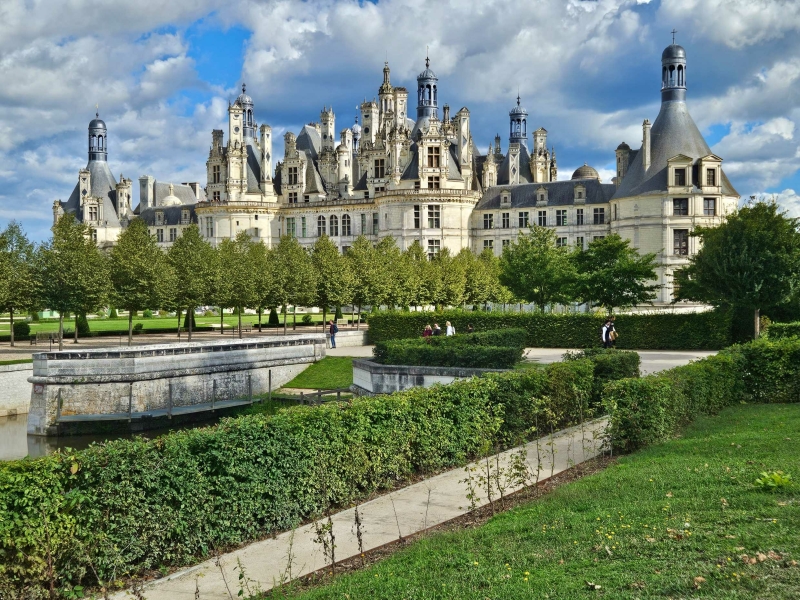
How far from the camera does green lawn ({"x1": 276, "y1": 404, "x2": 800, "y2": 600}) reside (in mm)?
7684

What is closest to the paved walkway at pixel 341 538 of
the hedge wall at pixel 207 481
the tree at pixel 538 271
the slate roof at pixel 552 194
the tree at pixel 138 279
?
the hedge wall at pixel 207 481

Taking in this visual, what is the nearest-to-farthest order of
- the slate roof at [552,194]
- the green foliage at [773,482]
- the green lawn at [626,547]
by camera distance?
the green lawn at [626,547], the green foliage at [773,482], the slate roof at [552,194]

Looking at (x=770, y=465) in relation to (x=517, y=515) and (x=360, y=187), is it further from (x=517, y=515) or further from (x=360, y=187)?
(x=360, y=187)

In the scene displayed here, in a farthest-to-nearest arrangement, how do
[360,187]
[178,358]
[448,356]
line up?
1. [360,187]
2. [178,358]
3. [448,356]

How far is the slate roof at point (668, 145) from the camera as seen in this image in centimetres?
5703

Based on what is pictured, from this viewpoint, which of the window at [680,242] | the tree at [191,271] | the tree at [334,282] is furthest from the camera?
the window at [680,242]

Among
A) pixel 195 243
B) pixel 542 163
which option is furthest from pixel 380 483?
pixel 542 163

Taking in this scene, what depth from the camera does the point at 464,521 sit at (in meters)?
10.9

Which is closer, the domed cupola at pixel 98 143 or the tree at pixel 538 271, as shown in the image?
the tree at pixel 538 271

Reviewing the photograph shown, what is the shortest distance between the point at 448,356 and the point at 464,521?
14.3 metres

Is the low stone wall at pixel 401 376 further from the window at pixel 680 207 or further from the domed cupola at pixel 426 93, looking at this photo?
the domed cupola at pixel 426 93

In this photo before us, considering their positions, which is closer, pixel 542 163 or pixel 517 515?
pixel 517 515

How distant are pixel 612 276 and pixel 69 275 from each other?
82.9 ft

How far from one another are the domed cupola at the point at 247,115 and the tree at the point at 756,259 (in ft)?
196
